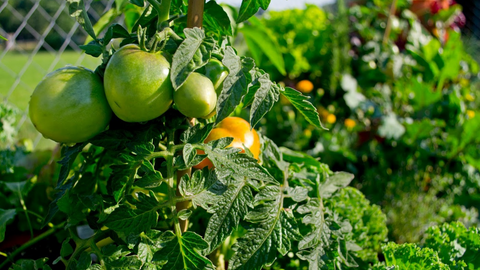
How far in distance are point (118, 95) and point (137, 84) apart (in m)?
0.03

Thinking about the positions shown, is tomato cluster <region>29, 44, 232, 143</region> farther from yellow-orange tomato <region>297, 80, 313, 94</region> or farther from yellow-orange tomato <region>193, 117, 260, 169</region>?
yellow-orange tomato <region>297, 80, 313, 94</region>

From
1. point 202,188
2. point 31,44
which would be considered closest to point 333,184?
point 202,188

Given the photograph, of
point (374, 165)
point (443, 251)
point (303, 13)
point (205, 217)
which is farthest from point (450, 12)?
point (205, 217)

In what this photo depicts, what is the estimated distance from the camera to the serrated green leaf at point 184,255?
2.03 feet

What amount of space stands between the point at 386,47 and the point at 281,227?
6.56 feet

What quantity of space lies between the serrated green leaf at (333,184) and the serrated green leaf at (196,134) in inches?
12.9

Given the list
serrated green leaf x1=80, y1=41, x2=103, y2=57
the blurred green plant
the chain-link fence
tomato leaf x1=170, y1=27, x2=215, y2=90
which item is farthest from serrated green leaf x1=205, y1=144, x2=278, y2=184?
the blurred green plant

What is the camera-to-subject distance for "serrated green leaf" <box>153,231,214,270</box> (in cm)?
62

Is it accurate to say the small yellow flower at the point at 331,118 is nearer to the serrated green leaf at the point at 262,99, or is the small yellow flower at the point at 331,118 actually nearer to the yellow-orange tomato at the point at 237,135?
the yellow-orange tomato at the point at 237,135

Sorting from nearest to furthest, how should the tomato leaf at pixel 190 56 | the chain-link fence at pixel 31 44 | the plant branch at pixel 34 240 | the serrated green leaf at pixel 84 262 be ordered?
the tomato leaf at pixel 190 56 < the serrated green leaf at pixel 84 262 < the plant branch at pixel 34 240 < the chain-link fence at pixel 31 44

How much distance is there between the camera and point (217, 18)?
70 cm

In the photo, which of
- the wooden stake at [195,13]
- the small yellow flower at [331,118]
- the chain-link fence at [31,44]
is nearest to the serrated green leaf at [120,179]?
the wooden stake at [195,13]

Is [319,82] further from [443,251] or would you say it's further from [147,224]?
[147,224]

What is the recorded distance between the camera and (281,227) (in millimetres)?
716
